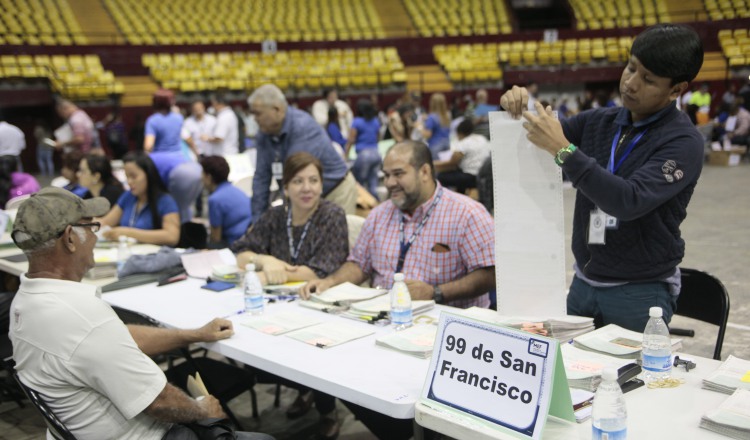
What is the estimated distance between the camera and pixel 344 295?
2863mm

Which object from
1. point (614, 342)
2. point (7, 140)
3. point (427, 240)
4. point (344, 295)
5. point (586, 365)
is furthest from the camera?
point (7, 140)

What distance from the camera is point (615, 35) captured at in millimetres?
17109

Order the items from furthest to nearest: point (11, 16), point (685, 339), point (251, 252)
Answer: point (11, 16)
point (685, 339)
point (251, 252)

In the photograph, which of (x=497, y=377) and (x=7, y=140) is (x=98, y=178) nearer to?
(x=7, y=140)

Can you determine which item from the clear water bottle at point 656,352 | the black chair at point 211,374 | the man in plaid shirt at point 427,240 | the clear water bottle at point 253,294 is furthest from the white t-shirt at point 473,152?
the clear water bottle at point 656,352

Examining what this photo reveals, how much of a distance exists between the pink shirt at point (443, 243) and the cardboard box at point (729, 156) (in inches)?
453

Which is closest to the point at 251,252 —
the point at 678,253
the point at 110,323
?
the point at 110,323

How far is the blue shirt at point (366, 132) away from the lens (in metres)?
8.84

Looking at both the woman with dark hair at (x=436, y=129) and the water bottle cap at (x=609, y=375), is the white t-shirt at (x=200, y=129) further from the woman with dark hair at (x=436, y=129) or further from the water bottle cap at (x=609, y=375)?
the water bottle cap at (x=609, y=375)

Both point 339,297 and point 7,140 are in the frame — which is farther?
point 7,140

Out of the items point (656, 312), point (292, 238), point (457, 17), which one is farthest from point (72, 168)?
point (457, 17)

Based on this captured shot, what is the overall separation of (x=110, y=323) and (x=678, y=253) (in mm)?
1774

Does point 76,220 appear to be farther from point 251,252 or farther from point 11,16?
point 11,16

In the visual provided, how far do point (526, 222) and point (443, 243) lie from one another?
0.87m
